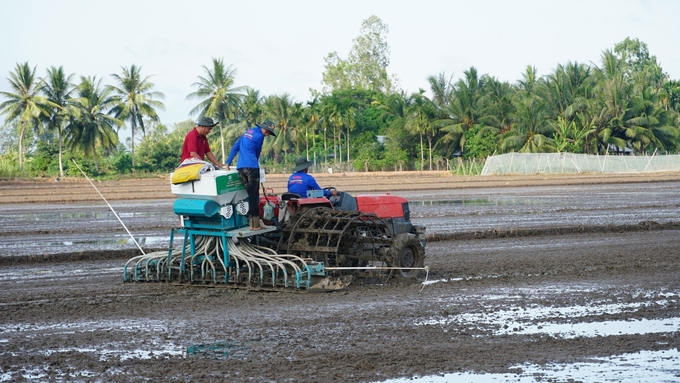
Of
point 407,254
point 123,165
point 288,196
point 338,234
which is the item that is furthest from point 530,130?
point 338,234

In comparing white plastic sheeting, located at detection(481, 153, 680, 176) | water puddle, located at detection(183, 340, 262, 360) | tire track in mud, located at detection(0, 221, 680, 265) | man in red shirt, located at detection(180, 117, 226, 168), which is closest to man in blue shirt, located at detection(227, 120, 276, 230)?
man in red shirt, located at detection(180, 117, 226, 168)

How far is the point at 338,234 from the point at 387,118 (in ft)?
213

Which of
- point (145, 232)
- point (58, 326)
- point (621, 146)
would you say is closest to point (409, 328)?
point (58, 326)

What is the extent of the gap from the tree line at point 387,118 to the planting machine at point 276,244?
48024 mm

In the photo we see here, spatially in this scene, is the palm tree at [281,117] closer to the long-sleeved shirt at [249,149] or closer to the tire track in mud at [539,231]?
the tire track in mud at [539,231]

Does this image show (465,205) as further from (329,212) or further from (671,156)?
(671,156)

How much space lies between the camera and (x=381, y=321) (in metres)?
7.87

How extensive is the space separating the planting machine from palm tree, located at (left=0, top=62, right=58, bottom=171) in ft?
177

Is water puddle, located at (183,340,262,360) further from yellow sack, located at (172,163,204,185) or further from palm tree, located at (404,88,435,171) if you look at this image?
palm tree, located at (404,88,435,171)

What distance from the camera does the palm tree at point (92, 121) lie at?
2532 inches

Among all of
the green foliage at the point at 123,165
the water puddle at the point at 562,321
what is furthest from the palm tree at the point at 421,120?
the water puddle at the point at 562,321

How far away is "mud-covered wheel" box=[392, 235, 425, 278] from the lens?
10.4 m

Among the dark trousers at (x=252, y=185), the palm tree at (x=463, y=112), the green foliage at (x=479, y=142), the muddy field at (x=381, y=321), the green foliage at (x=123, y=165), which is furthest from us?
the green foliage at (x=123, y=165)

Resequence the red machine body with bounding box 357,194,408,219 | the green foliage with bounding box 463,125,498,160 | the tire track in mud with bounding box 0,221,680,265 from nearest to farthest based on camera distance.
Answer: the red machine body with bounding box 357,194,408,219 → the tire track in mud with bounding box 0,221,680,265 → the green foliage with bounding box 463,125,498,160
